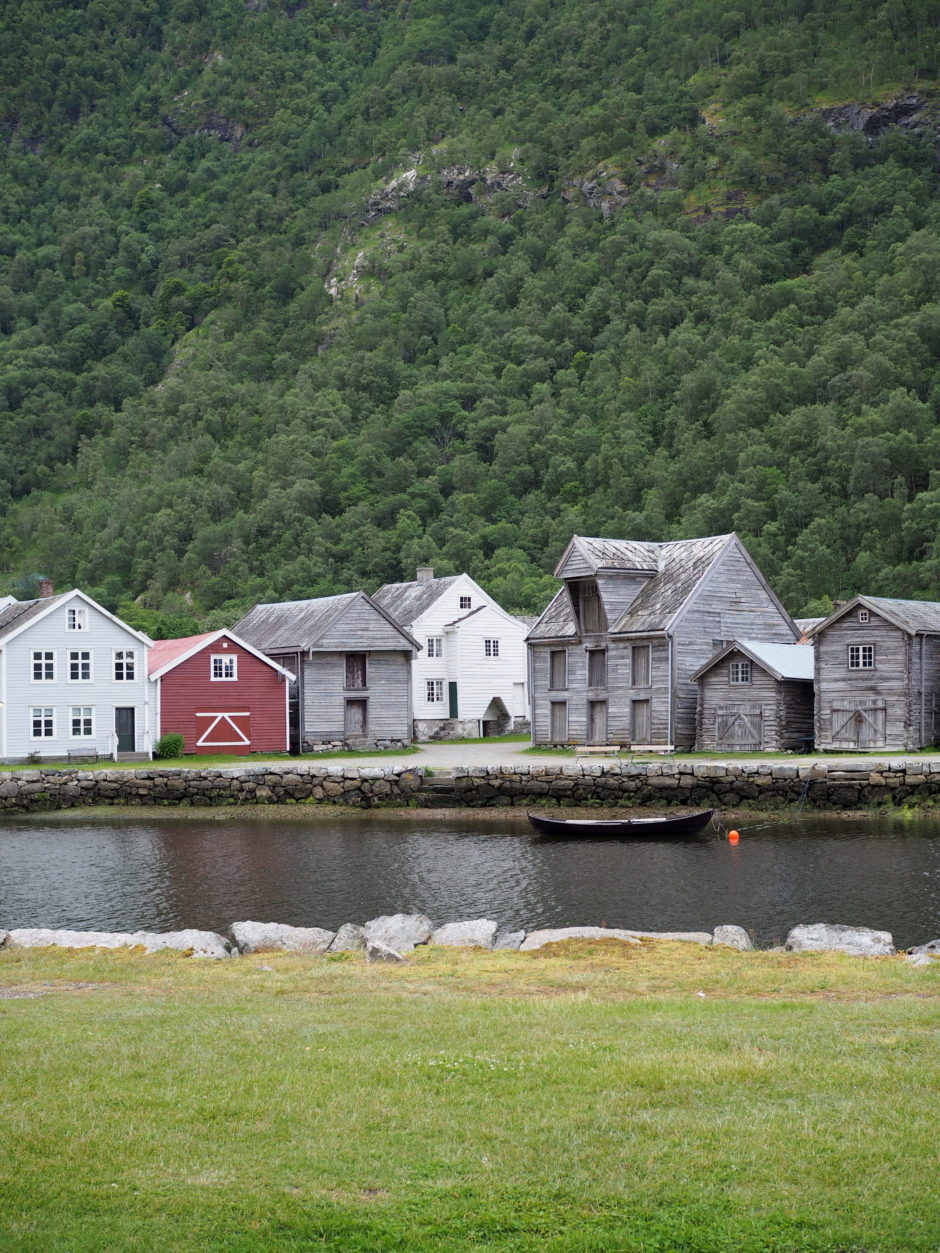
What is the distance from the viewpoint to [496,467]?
15250cm

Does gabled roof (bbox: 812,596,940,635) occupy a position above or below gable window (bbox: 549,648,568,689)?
above

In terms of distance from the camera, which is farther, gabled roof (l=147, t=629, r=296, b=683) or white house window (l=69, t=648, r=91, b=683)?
gabled roof (l=147, t=629, r=296, b=683)

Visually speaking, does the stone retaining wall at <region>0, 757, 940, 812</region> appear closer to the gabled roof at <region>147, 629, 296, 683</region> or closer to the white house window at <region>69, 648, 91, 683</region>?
the white house window at <region>69, 648, 91, 683</region>

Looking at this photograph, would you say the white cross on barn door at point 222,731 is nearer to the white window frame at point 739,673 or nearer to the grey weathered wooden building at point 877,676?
the white window frame at point 739,673

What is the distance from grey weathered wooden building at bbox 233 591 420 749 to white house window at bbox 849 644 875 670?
69.3 feet

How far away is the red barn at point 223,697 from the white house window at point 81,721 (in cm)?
310

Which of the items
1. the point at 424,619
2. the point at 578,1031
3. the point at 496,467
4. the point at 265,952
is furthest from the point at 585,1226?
the point at 496,467

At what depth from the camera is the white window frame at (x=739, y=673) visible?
5684 cm

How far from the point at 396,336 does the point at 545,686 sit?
438ft

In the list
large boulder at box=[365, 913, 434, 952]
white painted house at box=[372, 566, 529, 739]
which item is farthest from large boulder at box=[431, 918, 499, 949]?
white painted house at box=[372, 566, 529, 739]

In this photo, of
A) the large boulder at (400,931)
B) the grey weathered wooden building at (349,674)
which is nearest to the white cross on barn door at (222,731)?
the grey weathered wooden building at (349,674)

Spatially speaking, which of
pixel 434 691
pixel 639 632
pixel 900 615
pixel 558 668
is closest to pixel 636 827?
pixel 900 615

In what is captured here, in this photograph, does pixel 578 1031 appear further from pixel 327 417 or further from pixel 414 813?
pixel 327 417

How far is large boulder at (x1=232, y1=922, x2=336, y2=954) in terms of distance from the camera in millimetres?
21812
